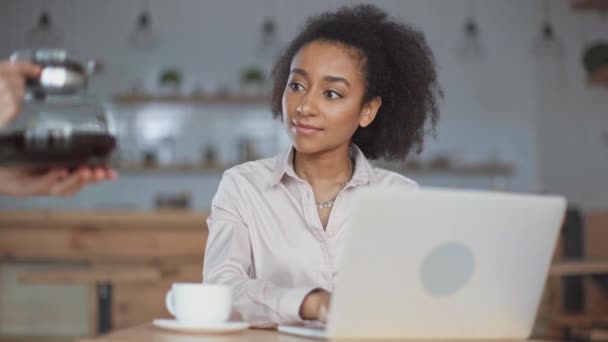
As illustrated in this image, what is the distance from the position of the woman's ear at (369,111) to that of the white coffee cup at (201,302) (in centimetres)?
76

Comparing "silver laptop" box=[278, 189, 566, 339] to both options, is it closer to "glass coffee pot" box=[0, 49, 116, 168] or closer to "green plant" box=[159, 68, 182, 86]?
"glass coffee pot" box=[0, 49, 116, 168]

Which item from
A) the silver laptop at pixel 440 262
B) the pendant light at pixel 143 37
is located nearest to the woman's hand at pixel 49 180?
the silver laptop at pixel 440 262

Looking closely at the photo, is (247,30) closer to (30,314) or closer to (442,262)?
(30,314)

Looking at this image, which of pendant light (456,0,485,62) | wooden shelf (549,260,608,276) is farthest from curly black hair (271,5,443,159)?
pendant light (456,0,485,62)

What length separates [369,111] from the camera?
76.0 inches

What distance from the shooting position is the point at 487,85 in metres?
6.73

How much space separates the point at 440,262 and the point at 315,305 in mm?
296

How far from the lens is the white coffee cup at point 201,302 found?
1.24 meters

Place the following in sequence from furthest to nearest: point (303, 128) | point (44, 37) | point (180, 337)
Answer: point (44, 37) < point (303, 128) < point (180, 337)

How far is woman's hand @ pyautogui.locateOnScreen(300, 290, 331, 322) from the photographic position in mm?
1290

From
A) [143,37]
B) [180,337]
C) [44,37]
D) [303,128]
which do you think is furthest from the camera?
[143,37]

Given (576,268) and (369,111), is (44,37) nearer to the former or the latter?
(576,268)

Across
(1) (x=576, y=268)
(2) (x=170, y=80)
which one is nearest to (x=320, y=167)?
(1) (x=576, y=268)

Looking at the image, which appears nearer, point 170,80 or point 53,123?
point 53,123
